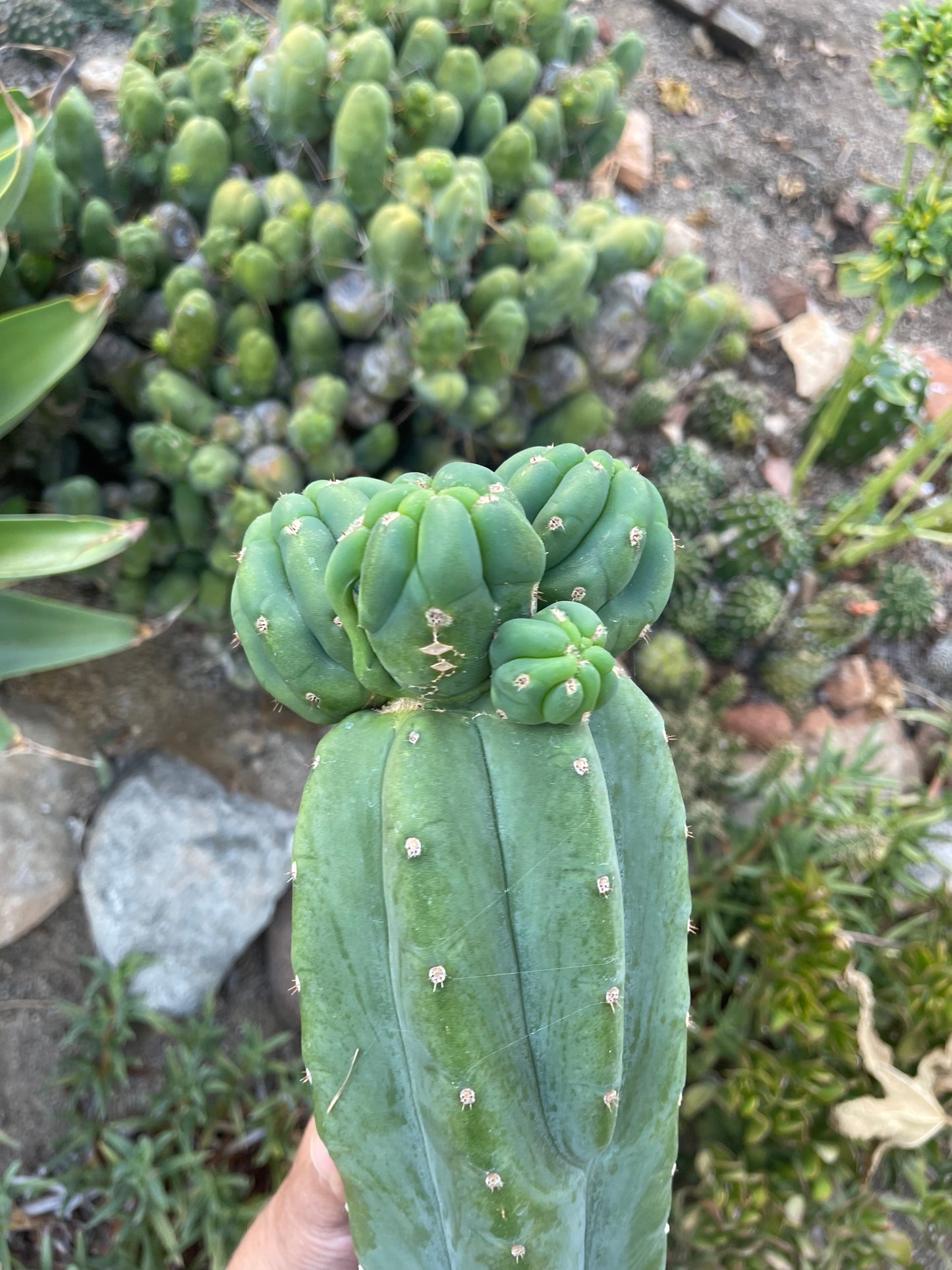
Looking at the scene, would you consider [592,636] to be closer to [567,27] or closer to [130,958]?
[130,958]

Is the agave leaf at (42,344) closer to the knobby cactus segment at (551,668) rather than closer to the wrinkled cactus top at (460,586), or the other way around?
the wrinkled cactus top at (460,586)

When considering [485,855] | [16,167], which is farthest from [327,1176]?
[16,167]

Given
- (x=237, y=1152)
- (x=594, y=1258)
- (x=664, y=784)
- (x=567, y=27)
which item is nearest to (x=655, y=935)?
(x=664, y=784)

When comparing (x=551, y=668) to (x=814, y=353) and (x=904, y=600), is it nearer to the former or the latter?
(x=904, y=600)

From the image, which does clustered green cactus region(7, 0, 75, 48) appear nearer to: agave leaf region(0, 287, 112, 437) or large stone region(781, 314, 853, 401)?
agave leaf region(0, 287, 112, 437)

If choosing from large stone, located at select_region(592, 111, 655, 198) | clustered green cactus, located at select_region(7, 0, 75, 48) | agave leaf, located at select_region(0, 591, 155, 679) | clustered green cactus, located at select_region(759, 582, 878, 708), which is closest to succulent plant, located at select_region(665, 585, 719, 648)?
clustered green cactus, located at select_region(759, 582, 878, 708)

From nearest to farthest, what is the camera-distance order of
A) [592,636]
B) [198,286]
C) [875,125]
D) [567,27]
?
[592,636]
[198,286]
[567,27]
[875,125]

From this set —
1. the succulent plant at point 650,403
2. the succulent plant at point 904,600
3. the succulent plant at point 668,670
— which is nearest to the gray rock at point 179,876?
the succulent plant at point 668,670
